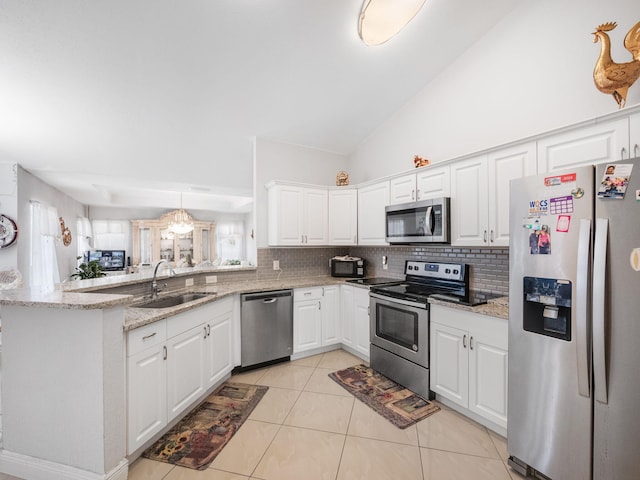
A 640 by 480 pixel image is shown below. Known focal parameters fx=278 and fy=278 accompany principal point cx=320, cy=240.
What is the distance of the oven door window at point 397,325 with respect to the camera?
250 centimetres

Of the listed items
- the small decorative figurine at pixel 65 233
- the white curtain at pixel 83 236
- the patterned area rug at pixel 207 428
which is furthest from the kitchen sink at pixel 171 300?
the white curtain at pixel 83 236

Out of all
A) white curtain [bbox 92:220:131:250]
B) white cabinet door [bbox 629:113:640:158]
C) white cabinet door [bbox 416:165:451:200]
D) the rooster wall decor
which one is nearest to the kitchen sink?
white cabinet door [bbox 416:165:451:200]

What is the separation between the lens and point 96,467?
149 centimetres

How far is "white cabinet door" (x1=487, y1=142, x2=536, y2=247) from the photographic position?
2.06 metres

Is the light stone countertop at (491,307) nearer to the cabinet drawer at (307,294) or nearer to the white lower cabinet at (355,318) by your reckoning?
the white lower cabinet at (355,318)

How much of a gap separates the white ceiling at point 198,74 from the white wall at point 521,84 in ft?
0.73

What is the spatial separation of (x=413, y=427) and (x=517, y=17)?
352 centimetres

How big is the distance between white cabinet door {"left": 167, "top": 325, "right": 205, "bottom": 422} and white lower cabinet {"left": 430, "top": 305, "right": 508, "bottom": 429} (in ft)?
6.39

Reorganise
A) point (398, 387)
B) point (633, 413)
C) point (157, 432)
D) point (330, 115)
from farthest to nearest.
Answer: point (330, 115)
point (398, 387)
point (157, 432)
point (633, 413)

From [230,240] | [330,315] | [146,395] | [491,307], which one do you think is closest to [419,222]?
[491,307]

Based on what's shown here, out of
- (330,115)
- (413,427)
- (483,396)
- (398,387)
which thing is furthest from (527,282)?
(330,115)

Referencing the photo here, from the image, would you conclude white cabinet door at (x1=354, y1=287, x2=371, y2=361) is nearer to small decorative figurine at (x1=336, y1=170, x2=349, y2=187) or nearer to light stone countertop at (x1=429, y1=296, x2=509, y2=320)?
light stone countertop at (x1=429, y1=296, x2=509, y2=320)

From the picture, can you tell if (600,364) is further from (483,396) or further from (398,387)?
(398,387)

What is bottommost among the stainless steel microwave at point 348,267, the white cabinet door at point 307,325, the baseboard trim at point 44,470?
the baseboard trim at point 44,470
